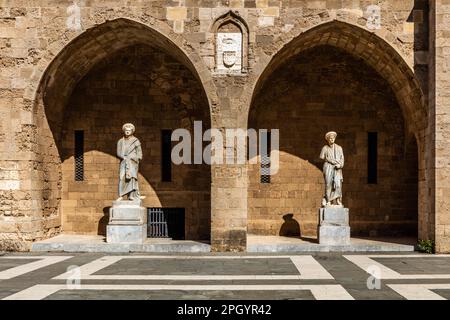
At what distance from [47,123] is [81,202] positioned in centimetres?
236

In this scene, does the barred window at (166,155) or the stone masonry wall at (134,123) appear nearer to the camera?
the stone masonry wall at (134,123)

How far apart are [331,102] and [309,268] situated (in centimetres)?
565

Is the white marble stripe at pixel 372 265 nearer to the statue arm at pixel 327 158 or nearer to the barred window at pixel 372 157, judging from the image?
the statue arm at pixel 327 158

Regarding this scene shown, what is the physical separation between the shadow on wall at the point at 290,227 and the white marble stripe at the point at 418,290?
5.37m

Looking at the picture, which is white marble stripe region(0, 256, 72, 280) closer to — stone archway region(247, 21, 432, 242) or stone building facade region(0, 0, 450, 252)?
stone building facade region(0, 0, 450, 252)

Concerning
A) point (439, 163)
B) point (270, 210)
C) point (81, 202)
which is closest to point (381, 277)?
point (439, 163)

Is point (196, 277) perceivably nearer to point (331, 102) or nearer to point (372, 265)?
point (372, 265)

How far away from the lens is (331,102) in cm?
1270

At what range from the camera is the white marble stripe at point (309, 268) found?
7832mm

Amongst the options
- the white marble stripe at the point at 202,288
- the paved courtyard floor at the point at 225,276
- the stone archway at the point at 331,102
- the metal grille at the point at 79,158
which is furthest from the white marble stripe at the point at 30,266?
the stone archway at the point at 331,102

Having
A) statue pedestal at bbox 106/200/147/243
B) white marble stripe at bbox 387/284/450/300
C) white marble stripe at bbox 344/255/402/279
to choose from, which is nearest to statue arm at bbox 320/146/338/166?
white marble stripe at bbox 344/255/402/279

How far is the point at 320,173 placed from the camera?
12.6 m

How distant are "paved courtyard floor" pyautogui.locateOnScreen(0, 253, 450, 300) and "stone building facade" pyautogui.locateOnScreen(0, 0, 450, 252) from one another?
1.30m

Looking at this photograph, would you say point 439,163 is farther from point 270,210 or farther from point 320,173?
point 270,210
